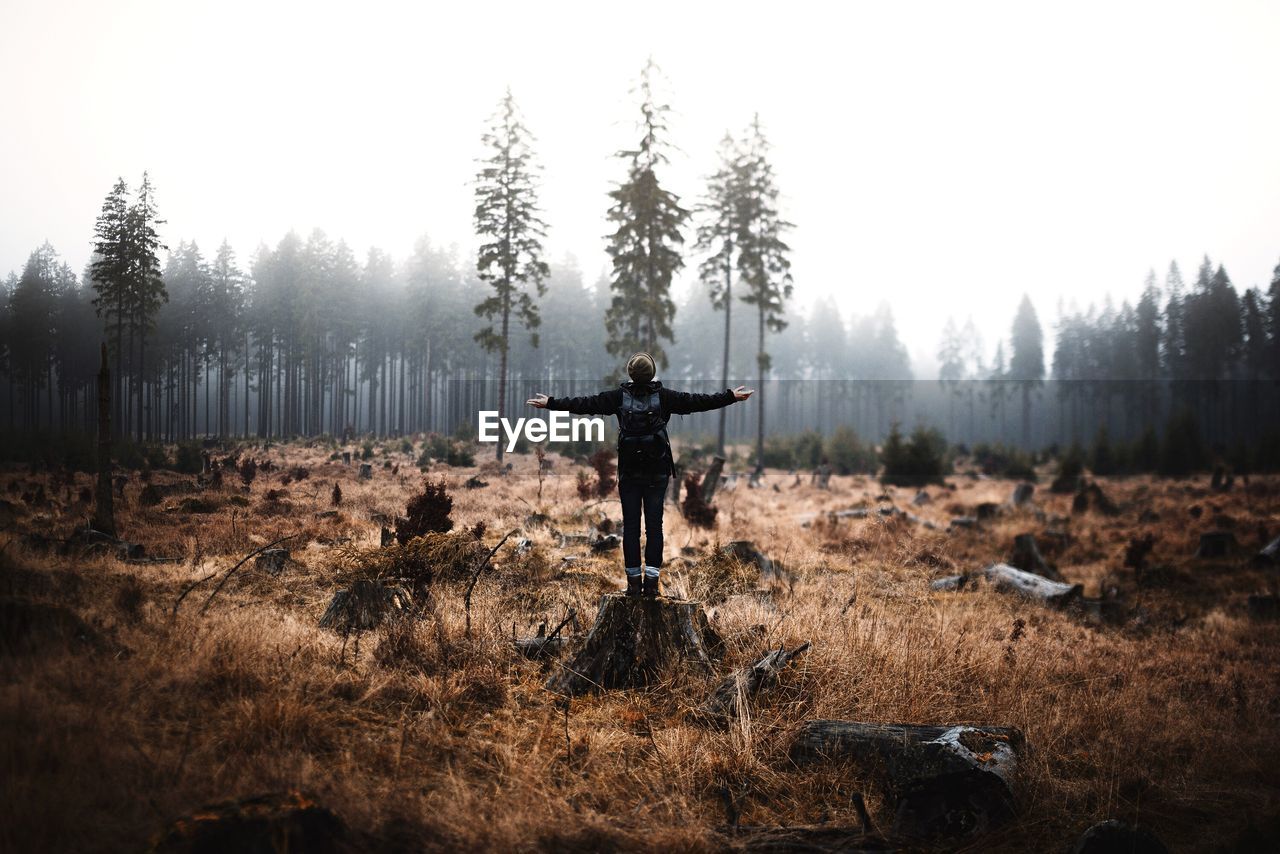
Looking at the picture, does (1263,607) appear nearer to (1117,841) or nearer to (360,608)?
(1117,841)

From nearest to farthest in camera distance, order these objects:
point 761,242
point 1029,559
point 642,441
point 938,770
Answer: point 938,770
point 642,441
point 1029,559
point 761,242

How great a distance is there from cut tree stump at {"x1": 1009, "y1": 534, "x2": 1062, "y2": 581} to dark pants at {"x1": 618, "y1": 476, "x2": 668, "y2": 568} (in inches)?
463

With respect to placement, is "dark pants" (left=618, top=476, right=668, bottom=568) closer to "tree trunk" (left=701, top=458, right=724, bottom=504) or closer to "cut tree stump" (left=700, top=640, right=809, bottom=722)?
"cut tree stump" (left=700, top=640, right=809, bottom=722)

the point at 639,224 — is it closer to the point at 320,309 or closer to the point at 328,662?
the point at 320,309

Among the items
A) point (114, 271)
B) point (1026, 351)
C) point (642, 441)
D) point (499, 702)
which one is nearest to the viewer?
point (499, 702)

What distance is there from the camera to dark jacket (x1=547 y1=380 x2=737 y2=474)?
221 inches

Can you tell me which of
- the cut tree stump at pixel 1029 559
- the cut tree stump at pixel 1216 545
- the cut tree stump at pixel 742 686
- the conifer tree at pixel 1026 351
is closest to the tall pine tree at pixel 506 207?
the cut tree stump at pixel 742 686

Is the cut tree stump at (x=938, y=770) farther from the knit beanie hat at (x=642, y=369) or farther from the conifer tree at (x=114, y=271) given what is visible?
the conifer tree at (x=114, y=271)

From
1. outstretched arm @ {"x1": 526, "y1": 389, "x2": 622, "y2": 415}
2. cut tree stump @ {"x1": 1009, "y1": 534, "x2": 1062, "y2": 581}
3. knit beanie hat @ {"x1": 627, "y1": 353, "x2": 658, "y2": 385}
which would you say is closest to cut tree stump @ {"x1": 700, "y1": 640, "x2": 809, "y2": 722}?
outstretched arm @ {"x1": 526, "y1": 389, "x2": 622, "y2": 415}

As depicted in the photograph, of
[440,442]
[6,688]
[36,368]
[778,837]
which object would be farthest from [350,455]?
[778,837]

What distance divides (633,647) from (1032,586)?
9545 mm

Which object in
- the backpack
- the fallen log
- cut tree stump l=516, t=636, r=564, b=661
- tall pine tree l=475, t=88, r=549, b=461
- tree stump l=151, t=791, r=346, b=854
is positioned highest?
tall pine tree l=475, t=88, r=549, b=461

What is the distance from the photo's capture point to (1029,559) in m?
14.0

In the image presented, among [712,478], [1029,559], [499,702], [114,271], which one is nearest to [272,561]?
[114,271]
